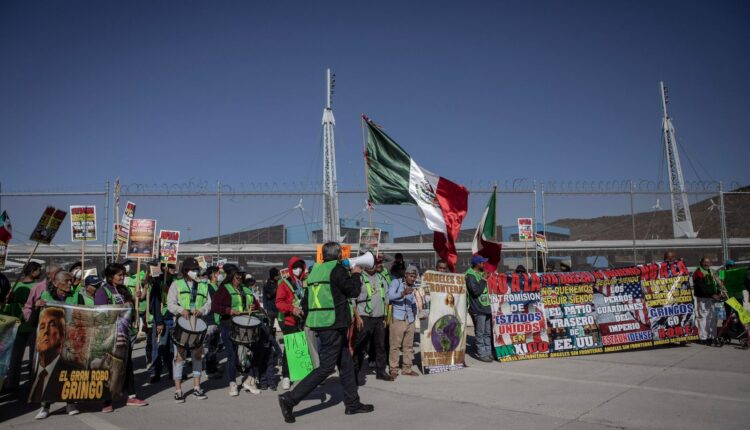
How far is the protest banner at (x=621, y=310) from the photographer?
10.1m

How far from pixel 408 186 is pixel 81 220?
6.95m

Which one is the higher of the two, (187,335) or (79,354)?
(187,335)

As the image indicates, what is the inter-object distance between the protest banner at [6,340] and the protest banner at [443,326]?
5.71m

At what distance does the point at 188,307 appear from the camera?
7465mm

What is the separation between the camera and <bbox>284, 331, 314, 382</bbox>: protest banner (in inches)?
284

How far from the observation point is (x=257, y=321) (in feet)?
24.5

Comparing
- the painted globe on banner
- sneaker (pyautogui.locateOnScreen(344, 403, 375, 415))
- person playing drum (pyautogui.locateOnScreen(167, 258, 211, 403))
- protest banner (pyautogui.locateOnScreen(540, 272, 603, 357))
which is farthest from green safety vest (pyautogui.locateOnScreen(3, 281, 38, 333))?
protest banner (pyautogui.locateOnScreen(540, 272, 603, 357))

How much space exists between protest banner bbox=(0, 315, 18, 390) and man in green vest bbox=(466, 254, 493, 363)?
6.89 meters

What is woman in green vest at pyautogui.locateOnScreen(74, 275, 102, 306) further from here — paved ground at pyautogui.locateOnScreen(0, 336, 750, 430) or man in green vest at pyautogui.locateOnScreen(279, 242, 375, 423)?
man in green vest at pyautogui.locateOnScreen(279, 242, 375, 423)

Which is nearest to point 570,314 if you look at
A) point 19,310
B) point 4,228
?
point 19,310

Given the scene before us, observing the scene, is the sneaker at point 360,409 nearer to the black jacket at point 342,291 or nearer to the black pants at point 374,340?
the black jacket at point 342,291

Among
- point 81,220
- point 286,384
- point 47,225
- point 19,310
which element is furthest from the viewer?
point 81,220

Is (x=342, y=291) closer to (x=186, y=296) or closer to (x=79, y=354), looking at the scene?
(x=186, y=296)

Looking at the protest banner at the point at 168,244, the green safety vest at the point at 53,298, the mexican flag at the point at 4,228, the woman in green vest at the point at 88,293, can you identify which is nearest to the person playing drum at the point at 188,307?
the woman in green vest at the point at 88,293
